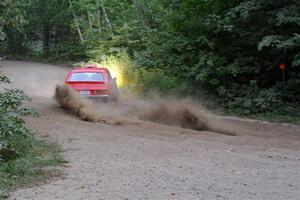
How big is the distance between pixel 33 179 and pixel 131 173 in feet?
5.84

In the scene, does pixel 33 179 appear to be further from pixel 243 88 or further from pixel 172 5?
pixel 172 5

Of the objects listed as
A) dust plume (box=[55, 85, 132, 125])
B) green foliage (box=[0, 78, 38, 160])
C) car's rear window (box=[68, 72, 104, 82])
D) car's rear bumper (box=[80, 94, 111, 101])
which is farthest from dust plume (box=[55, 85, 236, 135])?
green foliage (box=[0, 78, 38, 160])

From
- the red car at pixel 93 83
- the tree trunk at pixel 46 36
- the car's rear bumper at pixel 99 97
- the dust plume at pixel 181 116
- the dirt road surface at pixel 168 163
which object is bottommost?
the dirt road surface at pixel 168 163

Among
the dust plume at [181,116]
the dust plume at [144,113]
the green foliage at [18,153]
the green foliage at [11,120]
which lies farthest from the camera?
the dust plume at [144,113]

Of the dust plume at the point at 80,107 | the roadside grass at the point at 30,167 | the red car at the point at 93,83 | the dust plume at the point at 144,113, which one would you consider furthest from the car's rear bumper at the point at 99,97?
the roadside grass at the point at 30,167

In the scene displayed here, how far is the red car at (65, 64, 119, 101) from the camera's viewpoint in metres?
19.0

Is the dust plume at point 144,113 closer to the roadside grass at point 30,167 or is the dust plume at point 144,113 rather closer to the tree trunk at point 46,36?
the roadside grass at point 30,167

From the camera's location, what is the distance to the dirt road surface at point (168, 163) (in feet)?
25.4

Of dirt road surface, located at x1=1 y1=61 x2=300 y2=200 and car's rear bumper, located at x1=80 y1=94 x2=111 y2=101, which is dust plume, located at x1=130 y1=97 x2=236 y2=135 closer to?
dirt road surface, located at x1=1 y1=61 x2=300 y2=200

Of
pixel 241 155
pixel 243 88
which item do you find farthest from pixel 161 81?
pixel 241 155

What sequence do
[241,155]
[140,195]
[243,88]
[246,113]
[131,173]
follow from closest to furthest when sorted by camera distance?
[140,195], [131,173], [241,155], [246,113], [243,88]

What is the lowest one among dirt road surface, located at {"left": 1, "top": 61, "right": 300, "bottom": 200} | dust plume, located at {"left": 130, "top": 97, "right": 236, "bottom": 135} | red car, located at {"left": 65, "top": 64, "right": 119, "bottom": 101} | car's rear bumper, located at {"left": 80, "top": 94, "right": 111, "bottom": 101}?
dirt road surface, located at {"left": 1, "top": 61, "right": 300, "bottom": 200}

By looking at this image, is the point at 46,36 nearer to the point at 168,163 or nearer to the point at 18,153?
the point at 18,153

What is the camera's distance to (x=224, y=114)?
2061 centimetres
